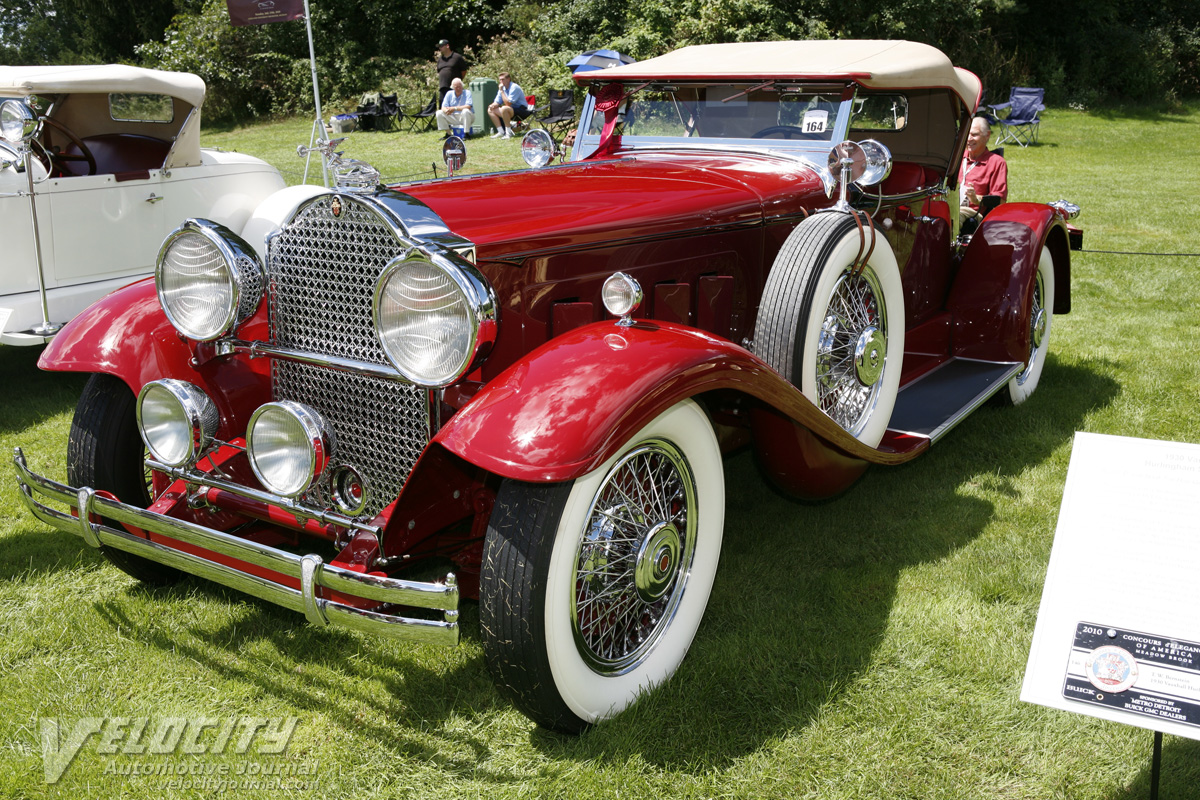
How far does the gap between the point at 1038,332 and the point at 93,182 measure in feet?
18.0

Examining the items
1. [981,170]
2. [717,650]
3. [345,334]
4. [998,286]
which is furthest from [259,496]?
[981,170]

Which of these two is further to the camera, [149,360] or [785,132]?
[785,132]

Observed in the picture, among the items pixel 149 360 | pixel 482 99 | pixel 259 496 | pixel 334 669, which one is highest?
pixel 482 99

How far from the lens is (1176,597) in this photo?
182cm

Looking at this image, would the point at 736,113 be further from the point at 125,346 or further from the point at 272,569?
the point at 272,569

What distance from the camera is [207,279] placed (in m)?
2.73

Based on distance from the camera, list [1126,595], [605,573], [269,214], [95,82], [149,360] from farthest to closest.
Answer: [269,214], [95,82], [149,360], [605,573], [1126,595]

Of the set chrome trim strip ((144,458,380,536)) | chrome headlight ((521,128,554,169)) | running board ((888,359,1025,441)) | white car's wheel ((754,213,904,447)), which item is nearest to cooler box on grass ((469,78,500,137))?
chrome headlight ((521,128,554,169))

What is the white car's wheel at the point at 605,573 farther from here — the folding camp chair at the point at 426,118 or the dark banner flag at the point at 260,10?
the folding camp chair at the point at 426,118

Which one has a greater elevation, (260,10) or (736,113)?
(260,10)

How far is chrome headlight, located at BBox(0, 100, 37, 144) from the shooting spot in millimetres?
4965

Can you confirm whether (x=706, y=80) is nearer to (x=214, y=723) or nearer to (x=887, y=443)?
(x=887, y=443)

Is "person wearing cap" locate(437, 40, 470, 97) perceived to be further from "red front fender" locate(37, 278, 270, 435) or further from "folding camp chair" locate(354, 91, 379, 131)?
"red front fender" locate(37, 278, 270, 435)

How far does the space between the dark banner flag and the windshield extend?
5.39m
